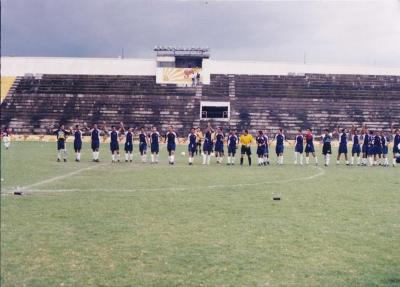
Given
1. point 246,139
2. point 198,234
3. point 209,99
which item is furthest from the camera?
point 209,99

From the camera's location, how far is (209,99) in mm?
58000

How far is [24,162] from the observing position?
23.8 meters

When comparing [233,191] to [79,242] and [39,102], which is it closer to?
[79,242]

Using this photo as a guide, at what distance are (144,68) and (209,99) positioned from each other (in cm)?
1054

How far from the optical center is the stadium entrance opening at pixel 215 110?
187ft

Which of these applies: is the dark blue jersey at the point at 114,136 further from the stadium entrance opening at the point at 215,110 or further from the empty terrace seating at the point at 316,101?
the stadium entrance opening at the point at 215,110

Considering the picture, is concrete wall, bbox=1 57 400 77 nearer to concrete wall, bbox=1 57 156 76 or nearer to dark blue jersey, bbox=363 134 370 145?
concrete wall, bbox=1 57 156 76

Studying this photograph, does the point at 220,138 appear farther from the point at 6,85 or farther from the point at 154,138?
the point at 6,85

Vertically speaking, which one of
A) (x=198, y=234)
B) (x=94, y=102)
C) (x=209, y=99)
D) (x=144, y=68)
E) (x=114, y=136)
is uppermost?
(x=144, y=68)

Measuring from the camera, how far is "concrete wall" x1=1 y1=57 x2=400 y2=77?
63.7 meters

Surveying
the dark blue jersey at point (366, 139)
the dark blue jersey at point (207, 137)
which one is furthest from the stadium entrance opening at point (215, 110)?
the dark blue jersey at point (207, 137)

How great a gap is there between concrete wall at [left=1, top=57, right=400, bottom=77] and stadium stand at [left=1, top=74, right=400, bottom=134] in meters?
1.00

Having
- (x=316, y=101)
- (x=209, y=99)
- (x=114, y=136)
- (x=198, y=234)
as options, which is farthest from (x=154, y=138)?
(x=316, y=101)

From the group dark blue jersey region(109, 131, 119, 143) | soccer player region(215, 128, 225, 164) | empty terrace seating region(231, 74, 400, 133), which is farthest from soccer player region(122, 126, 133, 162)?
empty terrace seating region(231, 74, 400, 133)
